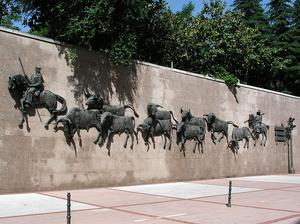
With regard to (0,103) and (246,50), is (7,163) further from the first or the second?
(246,50)

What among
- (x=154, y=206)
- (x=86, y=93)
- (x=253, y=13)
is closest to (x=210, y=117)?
(x=86, y=93)

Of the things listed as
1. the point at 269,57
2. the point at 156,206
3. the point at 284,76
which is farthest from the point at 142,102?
the point at 284,76

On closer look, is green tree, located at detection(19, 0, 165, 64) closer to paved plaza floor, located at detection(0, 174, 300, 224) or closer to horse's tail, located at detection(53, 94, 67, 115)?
horse's tail, located at detection(53, 94, 67, 115)

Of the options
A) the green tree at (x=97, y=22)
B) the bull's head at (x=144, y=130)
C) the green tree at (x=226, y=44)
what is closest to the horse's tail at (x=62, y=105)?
the green tree at (x=97, y=22)

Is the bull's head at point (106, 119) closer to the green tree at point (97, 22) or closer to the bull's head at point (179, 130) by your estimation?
the green tree at point (97, 22)

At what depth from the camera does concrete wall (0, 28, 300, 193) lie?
656 inches

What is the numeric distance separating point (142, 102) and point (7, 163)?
23.5ft

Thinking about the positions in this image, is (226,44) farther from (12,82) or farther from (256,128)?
(12,82)

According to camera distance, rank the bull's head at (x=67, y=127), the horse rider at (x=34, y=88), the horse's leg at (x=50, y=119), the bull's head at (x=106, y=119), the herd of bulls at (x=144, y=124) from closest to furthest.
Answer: the horse rider at (x=34, y=88) < the horse's leg at (x=50, y=119) < the bull's head at (x=67, y=127) < the herd of bulls at (x=144, y=124) < the bull's head at (x=106, y=119)

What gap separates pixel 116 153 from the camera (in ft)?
65.6

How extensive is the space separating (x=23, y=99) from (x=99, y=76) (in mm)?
3946

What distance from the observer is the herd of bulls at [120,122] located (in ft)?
57.8

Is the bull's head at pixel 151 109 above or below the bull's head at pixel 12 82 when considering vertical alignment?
below

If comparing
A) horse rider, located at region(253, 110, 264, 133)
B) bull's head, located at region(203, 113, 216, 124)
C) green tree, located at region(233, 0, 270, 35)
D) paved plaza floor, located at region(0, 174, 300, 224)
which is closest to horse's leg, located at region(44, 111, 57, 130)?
paved plaza floor, located at region(0, 174, 300, 224)
